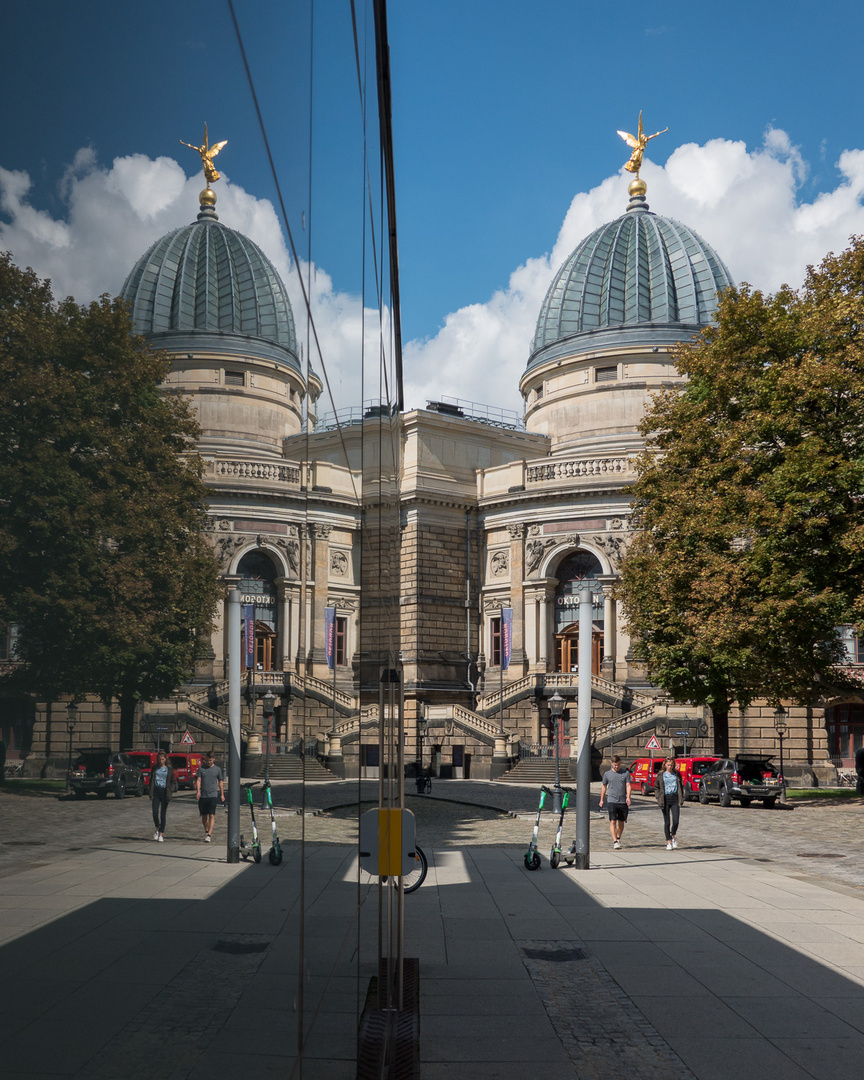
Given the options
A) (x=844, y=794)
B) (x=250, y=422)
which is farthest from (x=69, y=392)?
(x=844, y=794)

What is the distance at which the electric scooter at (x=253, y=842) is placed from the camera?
2373 millimetres

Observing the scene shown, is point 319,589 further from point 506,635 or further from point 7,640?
point 506,635

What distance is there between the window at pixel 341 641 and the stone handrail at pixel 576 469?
53.3m

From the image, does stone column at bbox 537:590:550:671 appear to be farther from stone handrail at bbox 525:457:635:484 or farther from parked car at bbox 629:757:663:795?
parked car at bbox 629:757:663:795

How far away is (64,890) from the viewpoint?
1663 millimetres

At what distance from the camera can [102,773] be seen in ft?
5.68

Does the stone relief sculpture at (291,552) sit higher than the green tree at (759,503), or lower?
lower

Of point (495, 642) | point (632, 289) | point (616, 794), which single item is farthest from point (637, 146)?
point (616, 794)

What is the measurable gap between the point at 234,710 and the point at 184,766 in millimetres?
333

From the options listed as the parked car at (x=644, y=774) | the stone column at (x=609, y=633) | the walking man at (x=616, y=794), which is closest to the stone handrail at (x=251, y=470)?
the walking man at (x=616, y=794)

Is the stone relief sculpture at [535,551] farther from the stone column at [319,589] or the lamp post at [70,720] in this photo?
the lamp post at [70,720]

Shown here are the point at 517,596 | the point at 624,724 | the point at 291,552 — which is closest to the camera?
the point at 291,552

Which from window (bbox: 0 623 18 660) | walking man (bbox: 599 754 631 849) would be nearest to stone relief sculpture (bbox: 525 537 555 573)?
walking man (bbox: 599 754 631 849)

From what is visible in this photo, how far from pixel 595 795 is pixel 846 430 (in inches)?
637
